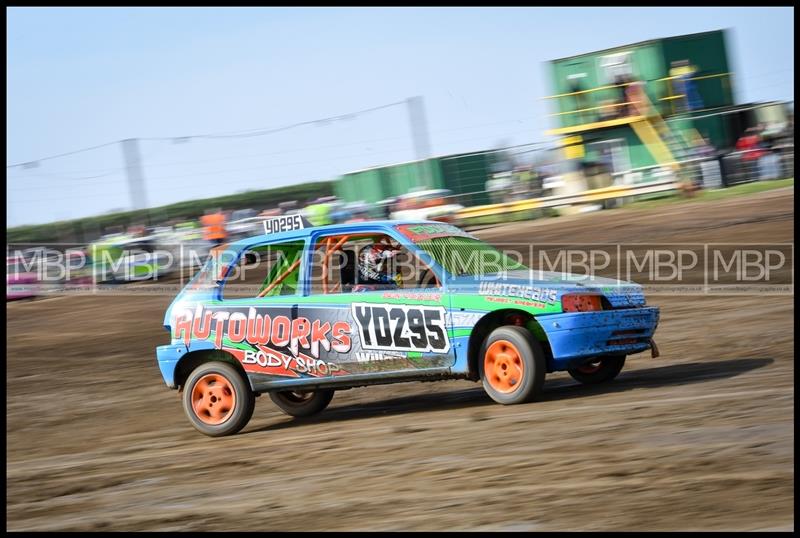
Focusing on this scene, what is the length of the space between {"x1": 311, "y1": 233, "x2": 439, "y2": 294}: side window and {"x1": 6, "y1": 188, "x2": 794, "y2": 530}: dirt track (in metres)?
1.07

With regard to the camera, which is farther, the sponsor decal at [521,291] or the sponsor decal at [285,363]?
the sponsor decal at [285,363]

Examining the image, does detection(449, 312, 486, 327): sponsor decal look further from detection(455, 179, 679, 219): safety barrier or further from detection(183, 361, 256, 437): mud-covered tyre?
detection(455, 179, 679, 219): safety barrier

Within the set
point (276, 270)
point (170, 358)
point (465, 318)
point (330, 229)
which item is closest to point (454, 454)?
point (465, 318)

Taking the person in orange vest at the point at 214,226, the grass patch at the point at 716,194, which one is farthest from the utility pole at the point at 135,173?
the grass patch at the point at 716,194

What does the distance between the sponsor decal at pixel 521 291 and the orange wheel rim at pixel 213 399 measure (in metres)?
2.28

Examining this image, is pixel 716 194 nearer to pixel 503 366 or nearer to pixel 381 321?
pixel 503 366

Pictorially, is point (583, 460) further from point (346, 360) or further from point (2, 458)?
point (2, 458)

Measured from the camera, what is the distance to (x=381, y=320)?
25.6 feet

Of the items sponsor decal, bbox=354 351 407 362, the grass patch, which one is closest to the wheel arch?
sponsor decal, bbox=354 351 407 362

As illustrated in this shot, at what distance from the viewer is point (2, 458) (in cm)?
808

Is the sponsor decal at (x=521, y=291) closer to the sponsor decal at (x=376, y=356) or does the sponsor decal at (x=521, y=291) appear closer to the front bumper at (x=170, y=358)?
the sponsor decal at (x=376, y=356)

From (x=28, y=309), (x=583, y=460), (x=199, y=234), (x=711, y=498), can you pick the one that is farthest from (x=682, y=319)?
(x=199, y=234)

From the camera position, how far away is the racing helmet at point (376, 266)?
319 inches

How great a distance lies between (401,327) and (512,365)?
89 cm
